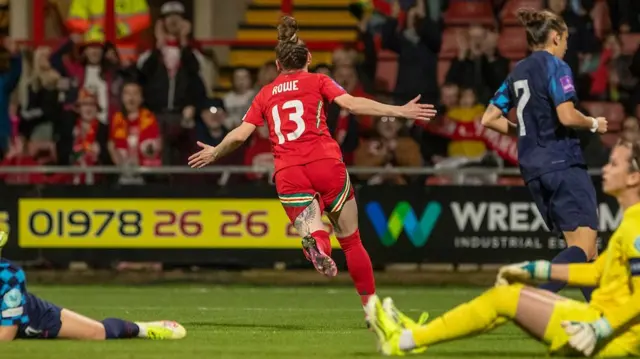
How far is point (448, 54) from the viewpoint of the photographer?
1647 centimetres

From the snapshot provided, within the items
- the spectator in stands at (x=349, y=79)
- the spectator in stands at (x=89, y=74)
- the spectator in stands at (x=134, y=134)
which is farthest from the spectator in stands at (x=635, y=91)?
the spectator in stands at (x=89, y=74)

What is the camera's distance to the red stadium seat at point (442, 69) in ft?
52.4

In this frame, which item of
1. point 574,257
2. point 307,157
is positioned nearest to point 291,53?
point 307,157

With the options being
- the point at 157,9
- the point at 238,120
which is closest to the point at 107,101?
the point at 238,120

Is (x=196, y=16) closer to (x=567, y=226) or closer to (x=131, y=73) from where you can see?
(x=131, y=73)

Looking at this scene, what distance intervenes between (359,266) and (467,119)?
5820 mm

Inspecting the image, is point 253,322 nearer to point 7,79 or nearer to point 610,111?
point 610,111

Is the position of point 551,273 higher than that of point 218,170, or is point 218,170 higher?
point 551,273

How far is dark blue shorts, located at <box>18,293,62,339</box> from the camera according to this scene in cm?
852

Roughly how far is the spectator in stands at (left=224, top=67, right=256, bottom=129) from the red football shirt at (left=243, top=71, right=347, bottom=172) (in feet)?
18.7

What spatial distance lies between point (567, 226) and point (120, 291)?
696cm

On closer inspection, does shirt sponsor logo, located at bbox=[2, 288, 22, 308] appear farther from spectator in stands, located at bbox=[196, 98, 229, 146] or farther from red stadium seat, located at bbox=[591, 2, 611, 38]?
red stadium seat, located at bbox=[591, 2, 611, 38]

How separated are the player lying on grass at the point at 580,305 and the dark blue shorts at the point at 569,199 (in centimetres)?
186

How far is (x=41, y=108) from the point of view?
16219 millimetres
